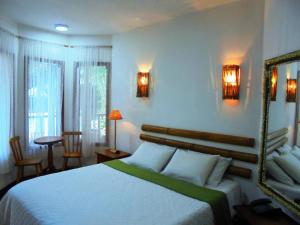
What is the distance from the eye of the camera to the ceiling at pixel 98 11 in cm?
286

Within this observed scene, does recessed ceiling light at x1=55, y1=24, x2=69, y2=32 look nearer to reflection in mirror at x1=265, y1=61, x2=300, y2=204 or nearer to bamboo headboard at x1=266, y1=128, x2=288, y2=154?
reflection in mirror at x1=265, y1=61, x2=300, y2=204

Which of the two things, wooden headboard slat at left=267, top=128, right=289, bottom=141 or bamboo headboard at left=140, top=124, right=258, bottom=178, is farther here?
bamboo headboard at left=140, top=124, right=258, bottom=178

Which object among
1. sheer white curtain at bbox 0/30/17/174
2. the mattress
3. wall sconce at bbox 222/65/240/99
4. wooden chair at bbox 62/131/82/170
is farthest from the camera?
wooden chair at bbox 62/131/82/170

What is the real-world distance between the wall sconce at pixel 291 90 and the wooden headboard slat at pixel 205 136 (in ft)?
2.75

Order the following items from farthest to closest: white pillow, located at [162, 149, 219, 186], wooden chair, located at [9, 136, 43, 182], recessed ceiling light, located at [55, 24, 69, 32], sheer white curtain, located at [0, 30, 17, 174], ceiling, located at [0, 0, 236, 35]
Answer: recessed ceiling light, located at [55, 24, 69, 32] < wooden chair, located at [9, 136, 43, 182] < sheer white curtain, located at [0, 30, 17, 174] < ceiling, located at [0, 0, 236, 35] < white pillow, located at [162, 149, 219, 186]

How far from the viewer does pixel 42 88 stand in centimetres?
420

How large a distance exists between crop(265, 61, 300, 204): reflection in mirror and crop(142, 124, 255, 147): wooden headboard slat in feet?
1.28

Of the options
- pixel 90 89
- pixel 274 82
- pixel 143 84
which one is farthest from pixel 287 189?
pixel 90 89

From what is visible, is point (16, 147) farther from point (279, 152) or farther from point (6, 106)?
point (279, 152)

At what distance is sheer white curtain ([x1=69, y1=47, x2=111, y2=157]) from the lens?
14.4 feet

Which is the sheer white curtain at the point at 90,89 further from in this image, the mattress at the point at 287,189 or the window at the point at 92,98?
the mattress at the point at 287,189

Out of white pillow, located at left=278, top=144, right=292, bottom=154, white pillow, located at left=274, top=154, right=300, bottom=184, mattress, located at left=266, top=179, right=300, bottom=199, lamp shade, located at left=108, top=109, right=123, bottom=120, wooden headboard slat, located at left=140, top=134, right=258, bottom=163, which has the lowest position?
mattress, located at left=266, top=179, right=300, bottom=199

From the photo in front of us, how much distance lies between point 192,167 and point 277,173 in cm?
88

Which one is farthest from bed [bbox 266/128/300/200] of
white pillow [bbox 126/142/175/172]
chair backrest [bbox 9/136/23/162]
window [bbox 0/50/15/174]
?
window [bbox 0/50/15/174]
